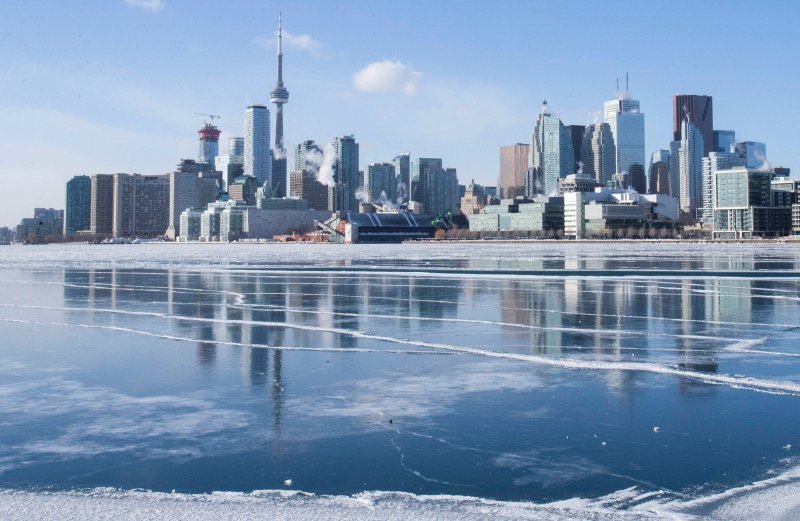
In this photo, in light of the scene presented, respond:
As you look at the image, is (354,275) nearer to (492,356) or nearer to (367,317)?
(367,317)

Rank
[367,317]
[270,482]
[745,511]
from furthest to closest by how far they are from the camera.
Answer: [367,317] < [270,482] < [745,511]

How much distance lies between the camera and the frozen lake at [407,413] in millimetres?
6949

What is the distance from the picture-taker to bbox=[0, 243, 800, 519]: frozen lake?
6949 millimetres

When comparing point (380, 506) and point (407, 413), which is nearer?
point (380, 506)

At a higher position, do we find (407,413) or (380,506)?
(407,413)

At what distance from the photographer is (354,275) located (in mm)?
38438

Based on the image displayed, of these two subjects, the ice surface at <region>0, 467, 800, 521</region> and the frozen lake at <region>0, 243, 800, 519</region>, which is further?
the frozen lake at <region>0, 243, 800, 519</region>

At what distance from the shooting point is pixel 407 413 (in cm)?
980

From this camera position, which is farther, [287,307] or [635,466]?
[287,307]

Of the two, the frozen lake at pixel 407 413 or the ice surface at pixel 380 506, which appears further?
the frozen lake at pixel 407 413

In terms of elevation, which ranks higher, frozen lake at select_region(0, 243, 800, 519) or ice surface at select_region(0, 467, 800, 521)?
frozen lake at select_region(0, 243, 800, 519)

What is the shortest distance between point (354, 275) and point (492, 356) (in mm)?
24881

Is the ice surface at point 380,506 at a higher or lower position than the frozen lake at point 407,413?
lower

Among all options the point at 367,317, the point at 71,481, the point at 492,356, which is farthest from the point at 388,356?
the point at 71,481
